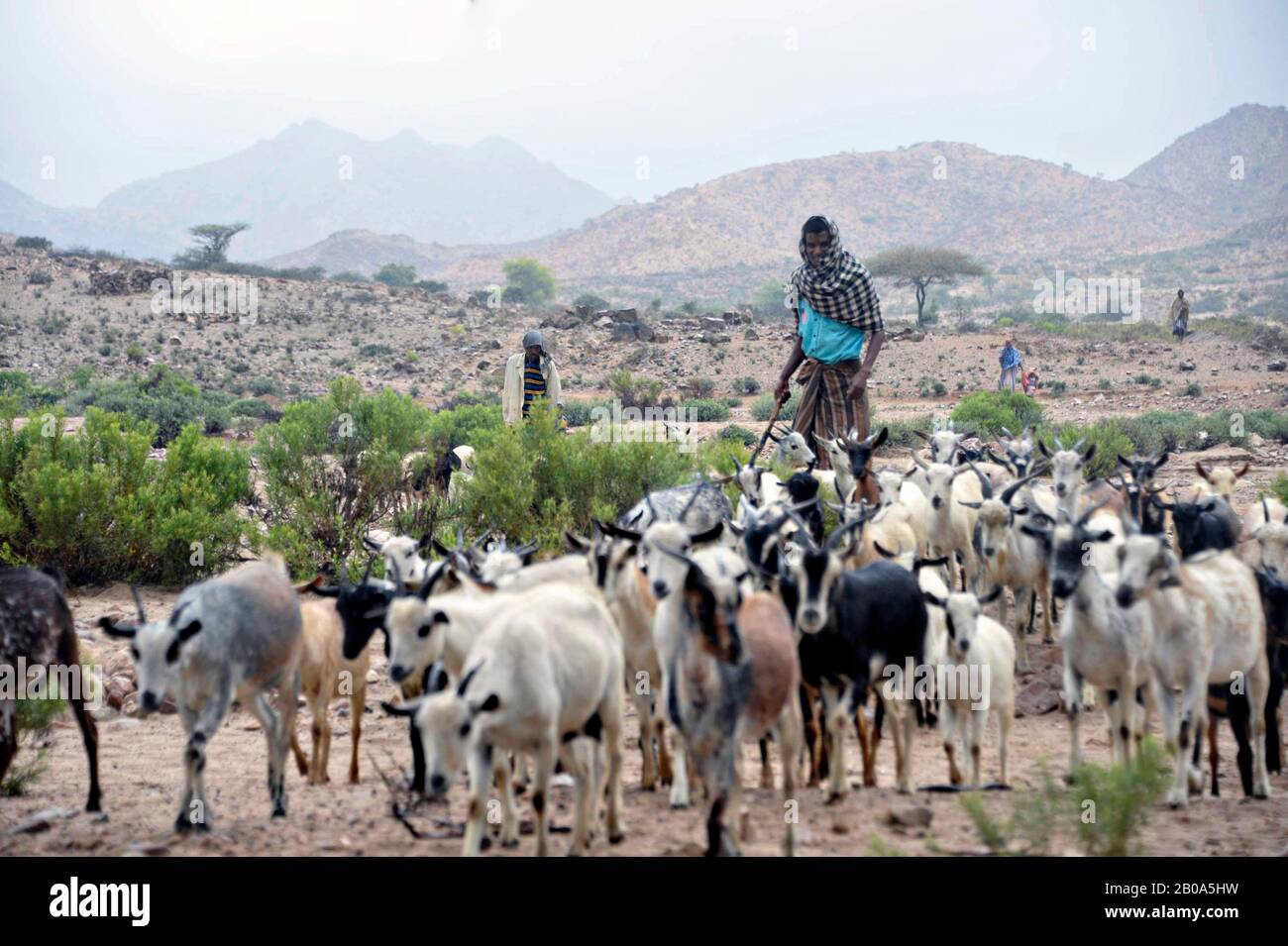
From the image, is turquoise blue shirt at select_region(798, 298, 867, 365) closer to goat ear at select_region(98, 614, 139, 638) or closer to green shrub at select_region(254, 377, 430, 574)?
green shrub at select_region(254, 377, 430, 574)

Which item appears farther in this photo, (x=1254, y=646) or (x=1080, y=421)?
(x=1080, y=421)

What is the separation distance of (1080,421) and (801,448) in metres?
15.6

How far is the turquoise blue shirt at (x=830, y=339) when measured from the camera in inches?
436

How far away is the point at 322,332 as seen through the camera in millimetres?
41938

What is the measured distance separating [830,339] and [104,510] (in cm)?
677

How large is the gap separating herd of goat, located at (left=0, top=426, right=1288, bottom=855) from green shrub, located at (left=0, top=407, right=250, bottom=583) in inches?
144

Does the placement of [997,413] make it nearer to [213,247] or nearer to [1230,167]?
[213,247]

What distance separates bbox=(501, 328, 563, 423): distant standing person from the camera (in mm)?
12805

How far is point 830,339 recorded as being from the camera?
11.1 m

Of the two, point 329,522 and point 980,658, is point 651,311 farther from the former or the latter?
point 980,658

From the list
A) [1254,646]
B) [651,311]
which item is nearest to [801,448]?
[1254,646]

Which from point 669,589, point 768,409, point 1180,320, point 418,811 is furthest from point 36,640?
point 1180,320

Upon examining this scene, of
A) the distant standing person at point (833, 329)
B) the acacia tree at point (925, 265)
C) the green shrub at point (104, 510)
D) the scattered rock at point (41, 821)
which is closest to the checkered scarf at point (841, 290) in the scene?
the distant standing person at point (833, 329)

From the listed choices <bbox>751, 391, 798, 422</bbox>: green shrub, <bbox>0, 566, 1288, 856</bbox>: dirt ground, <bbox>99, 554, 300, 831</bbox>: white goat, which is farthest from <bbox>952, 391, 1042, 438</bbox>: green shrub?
<bbox>99, 554, 300, 831</bbox>: white goat
